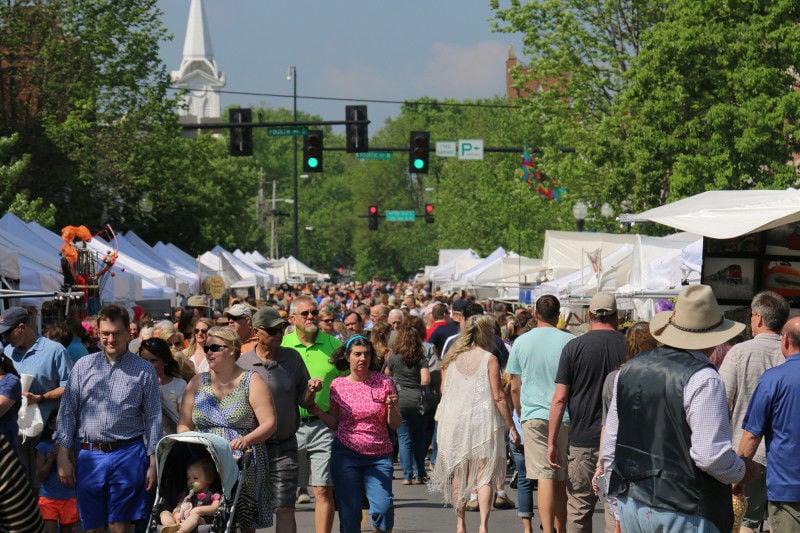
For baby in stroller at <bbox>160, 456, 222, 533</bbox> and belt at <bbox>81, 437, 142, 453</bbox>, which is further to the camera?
belt at <bbox>81, 437, 142, 453</bbox>

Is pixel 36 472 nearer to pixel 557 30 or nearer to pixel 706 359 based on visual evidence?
pixel 706 359

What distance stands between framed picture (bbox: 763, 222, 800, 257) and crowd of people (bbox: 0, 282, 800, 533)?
6.49 ft

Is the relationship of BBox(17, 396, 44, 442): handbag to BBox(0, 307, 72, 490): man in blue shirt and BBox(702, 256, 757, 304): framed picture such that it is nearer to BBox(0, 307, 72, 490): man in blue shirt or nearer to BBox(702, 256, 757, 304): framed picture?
BBox(0, 307, 72, 490): man in blue shirt

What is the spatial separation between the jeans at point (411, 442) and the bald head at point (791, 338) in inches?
308

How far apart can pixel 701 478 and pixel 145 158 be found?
35.3 metres

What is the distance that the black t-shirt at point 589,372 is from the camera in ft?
32.0

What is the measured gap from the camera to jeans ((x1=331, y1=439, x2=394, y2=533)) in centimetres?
986

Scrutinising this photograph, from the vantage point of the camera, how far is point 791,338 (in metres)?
7.36

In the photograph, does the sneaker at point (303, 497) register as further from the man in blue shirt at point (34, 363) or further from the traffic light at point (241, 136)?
the traffic light at point (241, 136)

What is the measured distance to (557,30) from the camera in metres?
38.3

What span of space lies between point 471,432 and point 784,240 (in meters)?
3.48

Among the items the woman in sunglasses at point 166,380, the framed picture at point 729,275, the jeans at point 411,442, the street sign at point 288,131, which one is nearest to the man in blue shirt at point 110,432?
the woman in sunglasses at point 166,380

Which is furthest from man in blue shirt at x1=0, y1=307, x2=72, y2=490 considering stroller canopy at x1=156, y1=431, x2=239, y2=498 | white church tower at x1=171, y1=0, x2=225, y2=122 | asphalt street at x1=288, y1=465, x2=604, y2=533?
white church tower at x1=171, y1=0, x2=225, y2=122

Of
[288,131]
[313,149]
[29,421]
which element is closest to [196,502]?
[29,421]
